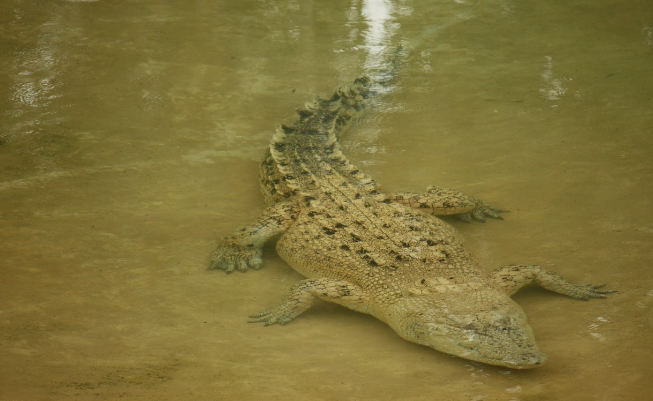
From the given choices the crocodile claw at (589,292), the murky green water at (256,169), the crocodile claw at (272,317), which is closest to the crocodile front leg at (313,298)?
the crocodile claw at (272,317)

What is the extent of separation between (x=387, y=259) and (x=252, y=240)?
1.19 meters

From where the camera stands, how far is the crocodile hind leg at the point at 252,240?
497cm

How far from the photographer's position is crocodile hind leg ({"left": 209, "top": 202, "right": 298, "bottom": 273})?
4973 millimetres

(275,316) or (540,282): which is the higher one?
(540,282)

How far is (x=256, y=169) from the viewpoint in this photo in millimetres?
6414

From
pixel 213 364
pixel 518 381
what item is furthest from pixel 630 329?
pixel 213 364

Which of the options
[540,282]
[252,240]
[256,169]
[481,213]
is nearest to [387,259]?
[540,282]

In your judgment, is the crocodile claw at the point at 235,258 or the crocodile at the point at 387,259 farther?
the crocodile claw at the point at 235,258

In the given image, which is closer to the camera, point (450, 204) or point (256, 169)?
point (450, 204)

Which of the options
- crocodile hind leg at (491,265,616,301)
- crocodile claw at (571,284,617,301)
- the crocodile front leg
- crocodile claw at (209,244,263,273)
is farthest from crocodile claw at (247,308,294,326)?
crocodile claw at (571,284,617,301)

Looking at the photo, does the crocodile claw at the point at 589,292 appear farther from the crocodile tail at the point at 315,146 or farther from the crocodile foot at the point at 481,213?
the crocodile tail at the point at 315,146

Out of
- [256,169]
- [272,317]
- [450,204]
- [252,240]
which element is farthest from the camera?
[256,169]

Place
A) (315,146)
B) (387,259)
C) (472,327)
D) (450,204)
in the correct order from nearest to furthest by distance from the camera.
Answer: (472,327) < (387,259) < (450,204) < (315,146)

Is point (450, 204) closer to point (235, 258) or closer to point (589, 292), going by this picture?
point (589, 292)
